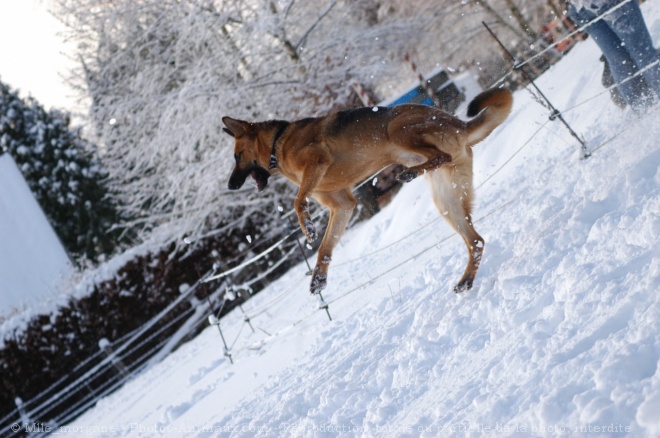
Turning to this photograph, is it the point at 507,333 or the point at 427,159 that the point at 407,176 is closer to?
the point at 427,159

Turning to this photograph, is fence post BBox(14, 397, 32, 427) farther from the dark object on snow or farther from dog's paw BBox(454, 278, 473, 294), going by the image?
the dark object on snow

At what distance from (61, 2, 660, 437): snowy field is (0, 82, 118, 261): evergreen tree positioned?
67.2 feet

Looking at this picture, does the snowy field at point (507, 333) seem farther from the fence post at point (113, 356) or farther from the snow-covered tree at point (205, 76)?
the snow-covered tree at point (205, 76)

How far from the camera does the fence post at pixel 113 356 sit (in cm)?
1328

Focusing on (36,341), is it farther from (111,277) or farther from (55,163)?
(55,163)

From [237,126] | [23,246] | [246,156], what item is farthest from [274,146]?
[23,246]

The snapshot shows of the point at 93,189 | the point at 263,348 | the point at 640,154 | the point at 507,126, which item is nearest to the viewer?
the point at 640,154

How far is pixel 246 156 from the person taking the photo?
5480mm

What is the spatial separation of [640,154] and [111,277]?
13135mm

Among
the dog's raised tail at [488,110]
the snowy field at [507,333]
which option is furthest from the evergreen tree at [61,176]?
the dog's raised tail at [488,110]

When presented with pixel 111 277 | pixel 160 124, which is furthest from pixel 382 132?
pixel 111 277

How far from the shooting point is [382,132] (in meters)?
4.80

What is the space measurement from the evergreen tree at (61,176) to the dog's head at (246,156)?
892 inches

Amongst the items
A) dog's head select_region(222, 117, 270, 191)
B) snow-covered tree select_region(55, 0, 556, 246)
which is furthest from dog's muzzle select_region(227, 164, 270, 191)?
snow-covered tree select_region(55, 0, 556, 246)
